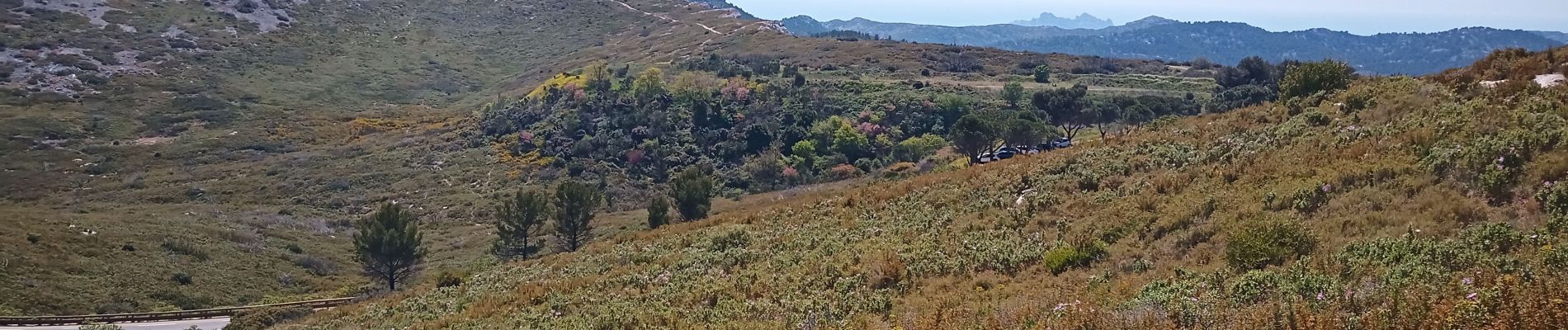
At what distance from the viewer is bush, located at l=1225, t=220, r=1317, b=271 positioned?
9125mm

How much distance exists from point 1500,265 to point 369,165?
2962 inches

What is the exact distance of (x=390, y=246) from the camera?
39.1 meters

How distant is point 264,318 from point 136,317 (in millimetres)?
7829

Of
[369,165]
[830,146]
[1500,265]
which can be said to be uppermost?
[1500,265]

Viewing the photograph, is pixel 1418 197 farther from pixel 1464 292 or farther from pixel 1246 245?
pixel 1464 292

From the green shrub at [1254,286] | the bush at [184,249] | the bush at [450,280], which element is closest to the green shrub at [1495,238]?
the green shrub at [1254,286]

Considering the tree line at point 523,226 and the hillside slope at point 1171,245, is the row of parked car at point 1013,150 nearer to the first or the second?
the tree line at point 523,226

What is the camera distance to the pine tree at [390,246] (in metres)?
39.0

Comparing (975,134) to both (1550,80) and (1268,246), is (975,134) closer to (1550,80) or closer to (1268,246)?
(1550,80)

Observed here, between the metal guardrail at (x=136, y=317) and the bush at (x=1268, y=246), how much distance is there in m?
28.0

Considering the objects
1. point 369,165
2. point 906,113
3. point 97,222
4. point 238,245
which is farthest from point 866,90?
point 97,222

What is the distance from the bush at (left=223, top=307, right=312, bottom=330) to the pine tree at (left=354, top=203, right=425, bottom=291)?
11.2m

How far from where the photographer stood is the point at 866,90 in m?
82.2

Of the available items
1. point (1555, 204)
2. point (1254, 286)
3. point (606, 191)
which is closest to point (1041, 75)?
point (606, 191)
